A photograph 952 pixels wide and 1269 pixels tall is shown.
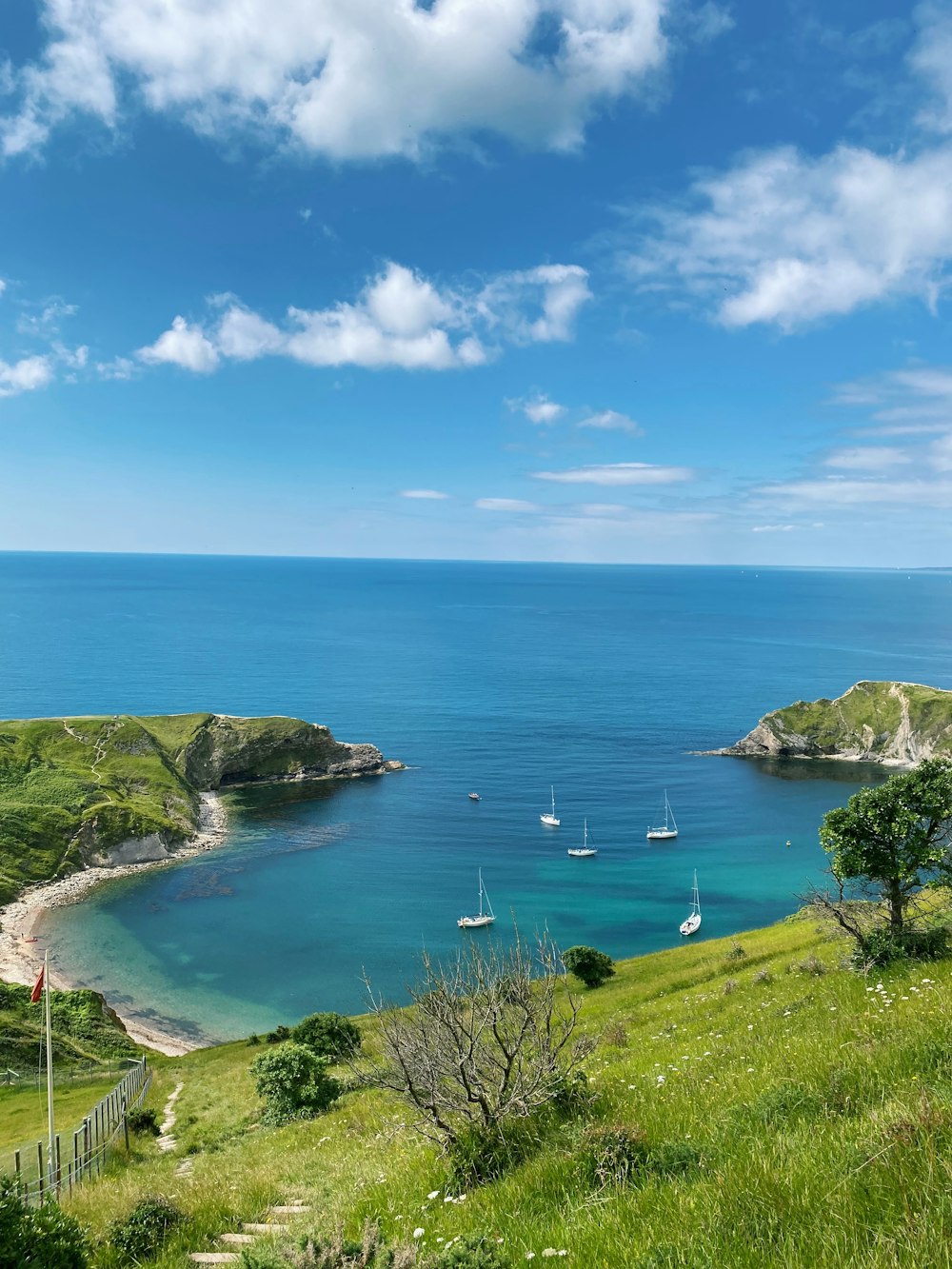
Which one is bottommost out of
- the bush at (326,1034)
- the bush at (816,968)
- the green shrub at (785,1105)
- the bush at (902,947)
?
the bush at (326,1034)

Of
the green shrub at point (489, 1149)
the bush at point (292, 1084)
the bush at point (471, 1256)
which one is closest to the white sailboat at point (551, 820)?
the bush at point (292, 1084)

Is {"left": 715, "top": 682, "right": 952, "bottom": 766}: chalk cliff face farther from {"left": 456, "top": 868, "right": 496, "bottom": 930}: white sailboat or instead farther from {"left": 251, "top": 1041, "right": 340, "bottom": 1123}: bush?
{"left": 251, "top": 1041, "right": 340, "bottom": 1123}: bush

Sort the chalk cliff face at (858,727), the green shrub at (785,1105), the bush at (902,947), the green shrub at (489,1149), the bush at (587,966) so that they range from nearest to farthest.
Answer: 1. the green shrub at (785,1105)
2. the green shrub at (489,1149)
3. the bush at (902,947)
4. the bush at (587,966)
5. the chalk cliff face at (858,727)

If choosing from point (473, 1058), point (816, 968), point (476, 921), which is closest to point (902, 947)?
point (816, 968)

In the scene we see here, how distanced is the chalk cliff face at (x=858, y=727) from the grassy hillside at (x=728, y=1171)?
453ft

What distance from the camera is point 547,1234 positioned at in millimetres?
6996

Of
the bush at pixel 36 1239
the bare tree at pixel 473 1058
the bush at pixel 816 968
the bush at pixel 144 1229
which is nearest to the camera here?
the bush at pixel 36 1239

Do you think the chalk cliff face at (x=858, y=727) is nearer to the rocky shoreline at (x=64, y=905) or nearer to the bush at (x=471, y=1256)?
the rocky shoreline at (x=64, y=905)

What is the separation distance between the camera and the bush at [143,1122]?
→ 98.9 ft

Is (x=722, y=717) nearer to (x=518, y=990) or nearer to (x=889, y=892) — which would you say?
(x=889, y=892)

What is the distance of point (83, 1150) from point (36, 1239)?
23.4m

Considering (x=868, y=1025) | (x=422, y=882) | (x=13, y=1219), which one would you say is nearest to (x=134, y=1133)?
(x=13, y=1219)

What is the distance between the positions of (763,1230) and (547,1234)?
7.76ft

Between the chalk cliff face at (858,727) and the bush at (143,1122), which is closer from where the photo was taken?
the bush at (143,1122)
